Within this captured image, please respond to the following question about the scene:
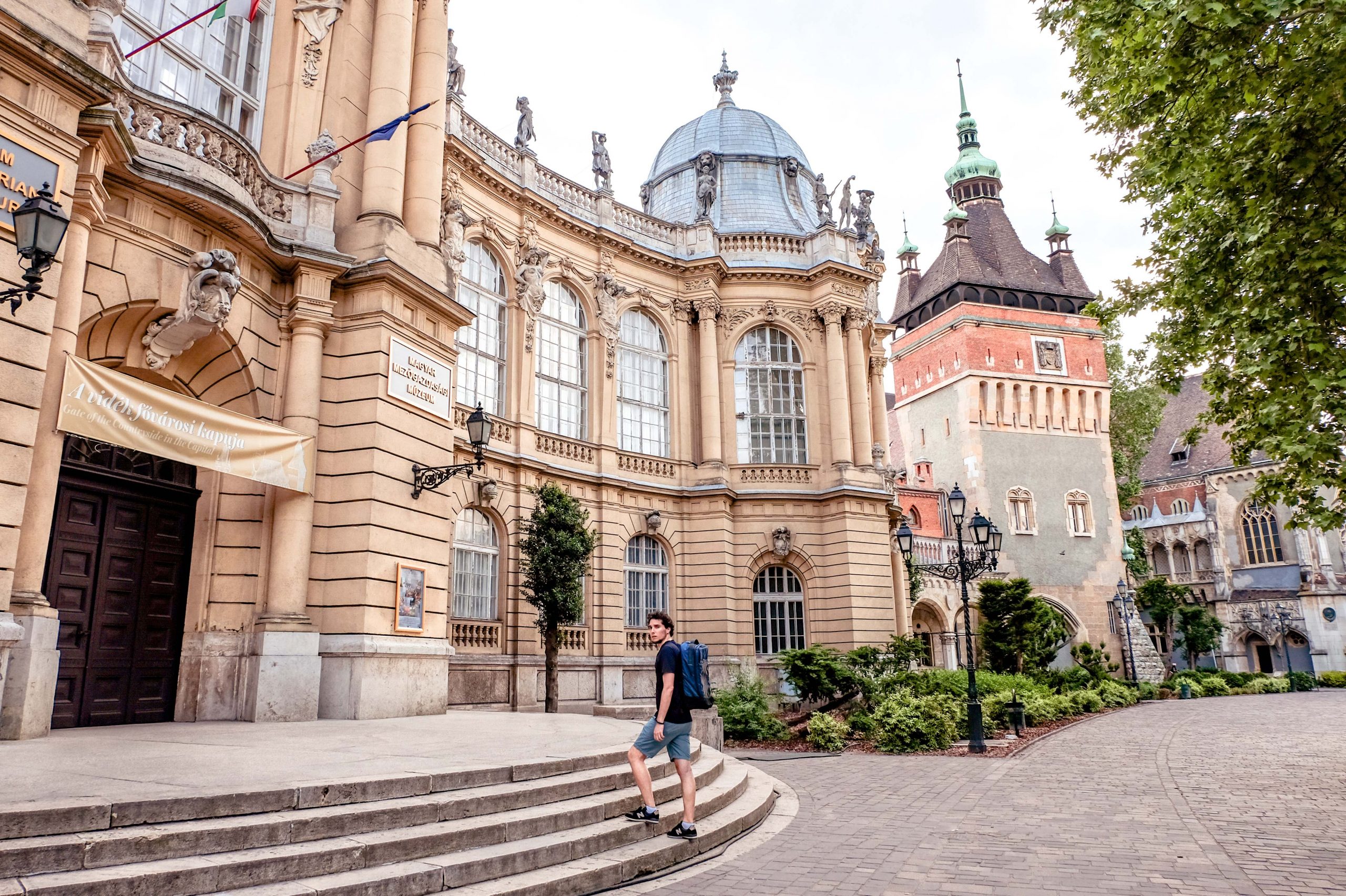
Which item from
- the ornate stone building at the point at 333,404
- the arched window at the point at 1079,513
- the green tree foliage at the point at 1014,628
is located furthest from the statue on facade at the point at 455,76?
the arched window at the point at 1079,513

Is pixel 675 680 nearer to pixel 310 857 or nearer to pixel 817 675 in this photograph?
pixel 310 857

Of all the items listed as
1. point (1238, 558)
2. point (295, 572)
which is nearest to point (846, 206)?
point (295, 572)

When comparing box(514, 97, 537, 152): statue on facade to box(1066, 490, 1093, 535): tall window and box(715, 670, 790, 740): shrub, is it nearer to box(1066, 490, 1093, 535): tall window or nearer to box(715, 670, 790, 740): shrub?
box(715, 670, 790, 740): shrub

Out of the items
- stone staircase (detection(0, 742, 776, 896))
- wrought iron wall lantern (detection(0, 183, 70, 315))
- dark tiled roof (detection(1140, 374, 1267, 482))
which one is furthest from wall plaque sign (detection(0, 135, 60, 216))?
dark tiled roof (detection(1140, 374, 1267, 482))

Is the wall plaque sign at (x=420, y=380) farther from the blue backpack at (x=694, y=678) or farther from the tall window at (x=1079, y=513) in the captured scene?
the tall window at (x=1079, y=513)

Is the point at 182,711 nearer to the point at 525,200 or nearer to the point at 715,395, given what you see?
the point at 525,200

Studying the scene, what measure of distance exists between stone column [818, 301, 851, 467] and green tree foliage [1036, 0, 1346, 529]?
15355 mm

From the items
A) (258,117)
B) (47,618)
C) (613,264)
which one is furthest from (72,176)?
(613,264)

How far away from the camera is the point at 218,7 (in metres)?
10.8

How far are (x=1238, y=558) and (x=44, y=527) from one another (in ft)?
222

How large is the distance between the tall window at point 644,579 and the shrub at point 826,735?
854 cm

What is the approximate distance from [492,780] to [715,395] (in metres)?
20.9

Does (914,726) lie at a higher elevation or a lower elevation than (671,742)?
lower

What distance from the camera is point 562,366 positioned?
24.6m
